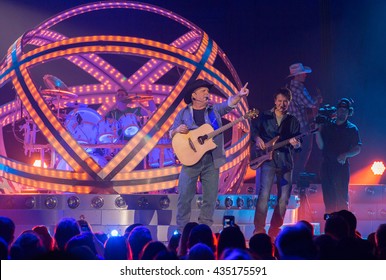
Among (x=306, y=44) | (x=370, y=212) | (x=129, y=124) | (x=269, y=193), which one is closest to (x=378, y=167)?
(x=370, y=212)

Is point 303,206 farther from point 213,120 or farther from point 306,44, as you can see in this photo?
point 306,44

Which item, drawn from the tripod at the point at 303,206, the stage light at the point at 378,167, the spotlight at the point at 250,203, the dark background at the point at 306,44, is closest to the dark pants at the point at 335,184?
the tripod at the point at 303,206

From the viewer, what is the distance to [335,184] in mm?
9180

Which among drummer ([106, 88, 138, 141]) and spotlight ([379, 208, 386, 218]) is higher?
drummer ([106, 88, 138, 141])

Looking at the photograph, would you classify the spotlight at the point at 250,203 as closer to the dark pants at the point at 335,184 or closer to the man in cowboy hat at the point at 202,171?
the dark pants at the point at 335,184

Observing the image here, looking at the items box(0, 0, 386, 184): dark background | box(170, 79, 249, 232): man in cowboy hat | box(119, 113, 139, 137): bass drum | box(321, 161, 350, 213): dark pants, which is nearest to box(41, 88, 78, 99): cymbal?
box(119, 113, 139, 137): bass drum

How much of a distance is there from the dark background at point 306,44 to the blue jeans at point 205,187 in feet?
20.2

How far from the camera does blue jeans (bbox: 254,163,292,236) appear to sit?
7.68 metres

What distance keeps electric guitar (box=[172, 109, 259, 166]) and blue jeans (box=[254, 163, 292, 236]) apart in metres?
0.82

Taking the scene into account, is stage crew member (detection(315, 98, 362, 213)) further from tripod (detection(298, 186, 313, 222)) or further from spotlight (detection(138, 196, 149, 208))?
spotlight (detection(138, 196, 149, 208))

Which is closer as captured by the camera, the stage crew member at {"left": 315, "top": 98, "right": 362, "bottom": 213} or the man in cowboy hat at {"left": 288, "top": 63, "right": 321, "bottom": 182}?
the stage crew member at {"left": 315, "top": 98, "right": 362, "bottom": 213}

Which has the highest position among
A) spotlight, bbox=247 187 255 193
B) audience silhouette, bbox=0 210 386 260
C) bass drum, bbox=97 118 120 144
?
bass drum, bbox=97 118 120 144

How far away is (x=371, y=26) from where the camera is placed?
43.6ft

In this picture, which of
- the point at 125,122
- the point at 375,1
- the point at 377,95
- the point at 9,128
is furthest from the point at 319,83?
the point at 9,128
